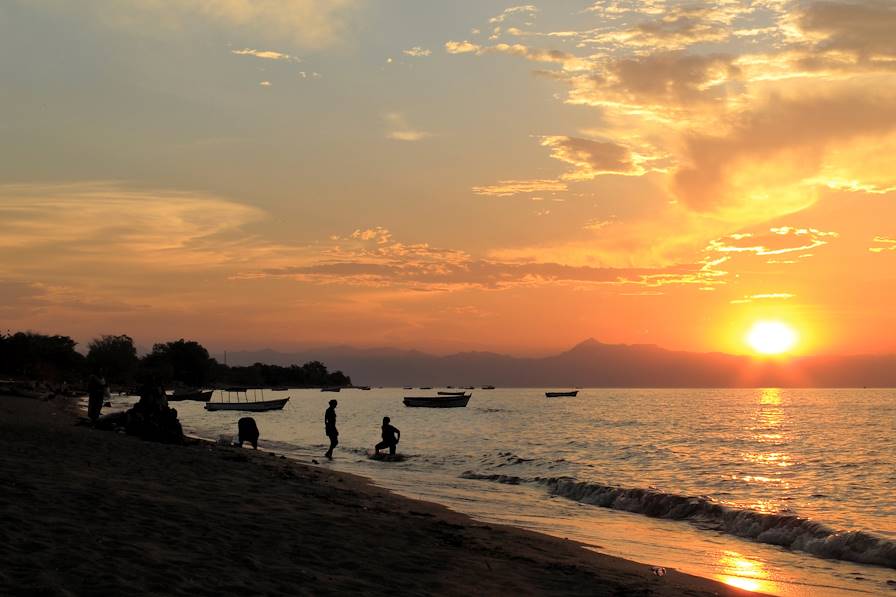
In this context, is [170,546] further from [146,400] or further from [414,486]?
[146,400]

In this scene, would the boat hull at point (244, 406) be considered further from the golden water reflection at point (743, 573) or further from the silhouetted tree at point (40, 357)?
the golden water reflection at point (743, 573)

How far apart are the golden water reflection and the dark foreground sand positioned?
2.81 ft

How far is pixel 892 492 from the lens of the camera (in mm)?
28797

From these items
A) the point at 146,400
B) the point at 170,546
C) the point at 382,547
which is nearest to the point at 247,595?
the point at 170,546

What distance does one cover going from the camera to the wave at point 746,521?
16.1m

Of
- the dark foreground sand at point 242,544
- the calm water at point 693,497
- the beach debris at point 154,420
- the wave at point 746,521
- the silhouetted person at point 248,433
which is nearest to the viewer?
the dark foreground sand at point 242,544

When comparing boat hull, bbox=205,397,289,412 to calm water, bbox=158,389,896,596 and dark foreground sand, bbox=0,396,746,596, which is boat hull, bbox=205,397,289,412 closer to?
calm water, bbox=158,389,896,596

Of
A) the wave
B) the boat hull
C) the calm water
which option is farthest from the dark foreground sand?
the boat hull

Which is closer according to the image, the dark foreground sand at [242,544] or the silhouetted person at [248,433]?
the dark foreground sand at [242,544]

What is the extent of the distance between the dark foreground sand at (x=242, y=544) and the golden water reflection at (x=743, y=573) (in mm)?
857

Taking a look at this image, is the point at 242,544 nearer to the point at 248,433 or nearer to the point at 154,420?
the point at 154,420

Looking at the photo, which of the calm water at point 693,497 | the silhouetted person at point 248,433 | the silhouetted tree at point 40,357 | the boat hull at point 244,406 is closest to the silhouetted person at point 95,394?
the silhouetted person at point 248,433

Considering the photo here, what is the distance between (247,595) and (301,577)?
1.11 m

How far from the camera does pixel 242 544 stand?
10.2m
